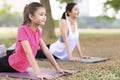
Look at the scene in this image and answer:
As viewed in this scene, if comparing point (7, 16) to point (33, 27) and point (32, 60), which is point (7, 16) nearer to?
point (33, 27)

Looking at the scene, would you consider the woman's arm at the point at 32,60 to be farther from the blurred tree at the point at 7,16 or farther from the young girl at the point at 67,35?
the blurred tree at the point at 7,16

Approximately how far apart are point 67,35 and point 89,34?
1237 cm

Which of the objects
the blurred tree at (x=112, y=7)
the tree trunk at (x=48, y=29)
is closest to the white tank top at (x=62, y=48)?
the tree trunk at (x=48, y=29)

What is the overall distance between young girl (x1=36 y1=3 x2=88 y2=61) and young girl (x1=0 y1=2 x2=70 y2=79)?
1527mm

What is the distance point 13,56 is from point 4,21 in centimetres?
2097

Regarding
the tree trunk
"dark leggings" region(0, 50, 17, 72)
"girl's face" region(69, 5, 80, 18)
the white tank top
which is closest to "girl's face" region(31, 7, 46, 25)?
"dark leggings" region(0, 50, 17, 72)

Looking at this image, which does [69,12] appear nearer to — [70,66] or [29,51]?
[70,66]

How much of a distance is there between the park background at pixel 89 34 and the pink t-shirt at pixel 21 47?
0.26m

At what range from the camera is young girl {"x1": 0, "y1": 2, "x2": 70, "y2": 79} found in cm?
407

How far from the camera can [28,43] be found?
13.5ft

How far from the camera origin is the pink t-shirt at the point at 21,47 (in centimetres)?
417

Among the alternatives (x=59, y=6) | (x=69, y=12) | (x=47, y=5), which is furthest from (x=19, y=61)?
(x=59, y=6)

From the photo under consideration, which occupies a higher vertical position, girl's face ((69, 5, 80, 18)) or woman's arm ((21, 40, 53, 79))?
girl's face ((69, 5, 80, 18))

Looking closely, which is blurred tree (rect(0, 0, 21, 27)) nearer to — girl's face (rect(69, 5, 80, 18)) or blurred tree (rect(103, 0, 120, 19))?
blurred tree (rect(103, 0, 120, 19))
